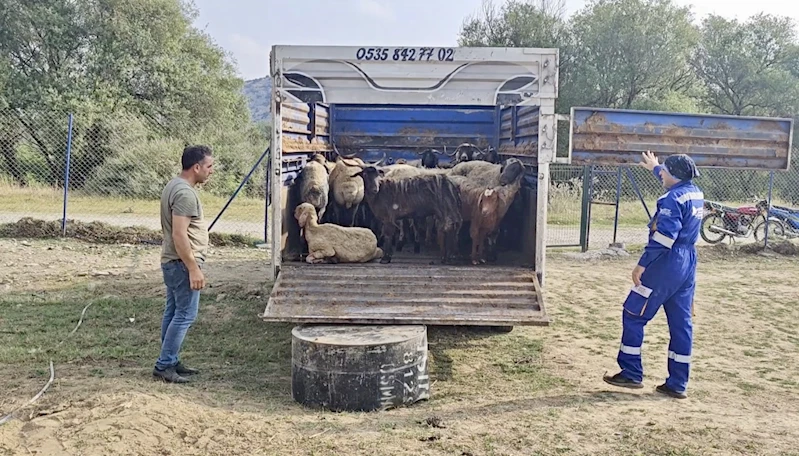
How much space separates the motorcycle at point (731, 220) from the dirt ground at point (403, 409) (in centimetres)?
471

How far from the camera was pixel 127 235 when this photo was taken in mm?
12188

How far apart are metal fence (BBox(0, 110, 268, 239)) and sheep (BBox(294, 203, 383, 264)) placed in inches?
340

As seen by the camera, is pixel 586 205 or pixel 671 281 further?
pixel 586 205

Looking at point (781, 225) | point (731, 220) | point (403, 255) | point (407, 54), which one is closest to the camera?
point (407, 54)

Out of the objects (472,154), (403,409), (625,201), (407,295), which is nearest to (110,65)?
(625,201)

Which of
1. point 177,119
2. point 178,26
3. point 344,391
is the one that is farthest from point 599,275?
point 178,26

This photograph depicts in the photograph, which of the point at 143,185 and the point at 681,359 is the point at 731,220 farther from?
the point at 143,185

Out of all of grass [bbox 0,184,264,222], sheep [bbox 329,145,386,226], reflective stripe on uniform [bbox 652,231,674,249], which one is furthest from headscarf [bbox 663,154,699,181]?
grass [bbox 0,184,264,222]

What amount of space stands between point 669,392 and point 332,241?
3154mm

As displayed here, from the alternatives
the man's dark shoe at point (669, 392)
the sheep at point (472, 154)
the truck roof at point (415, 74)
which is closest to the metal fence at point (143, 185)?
the sheep at point (472, 154)

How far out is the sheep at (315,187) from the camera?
698cm

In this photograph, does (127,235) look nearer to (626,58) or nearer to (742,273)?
(742,273)

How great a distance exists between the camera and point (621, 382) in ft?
17.4

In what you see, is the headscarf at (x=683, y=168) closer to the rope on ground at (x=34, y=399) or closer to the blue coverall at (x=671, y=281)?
the blue coverall at (x=671, y=281)
